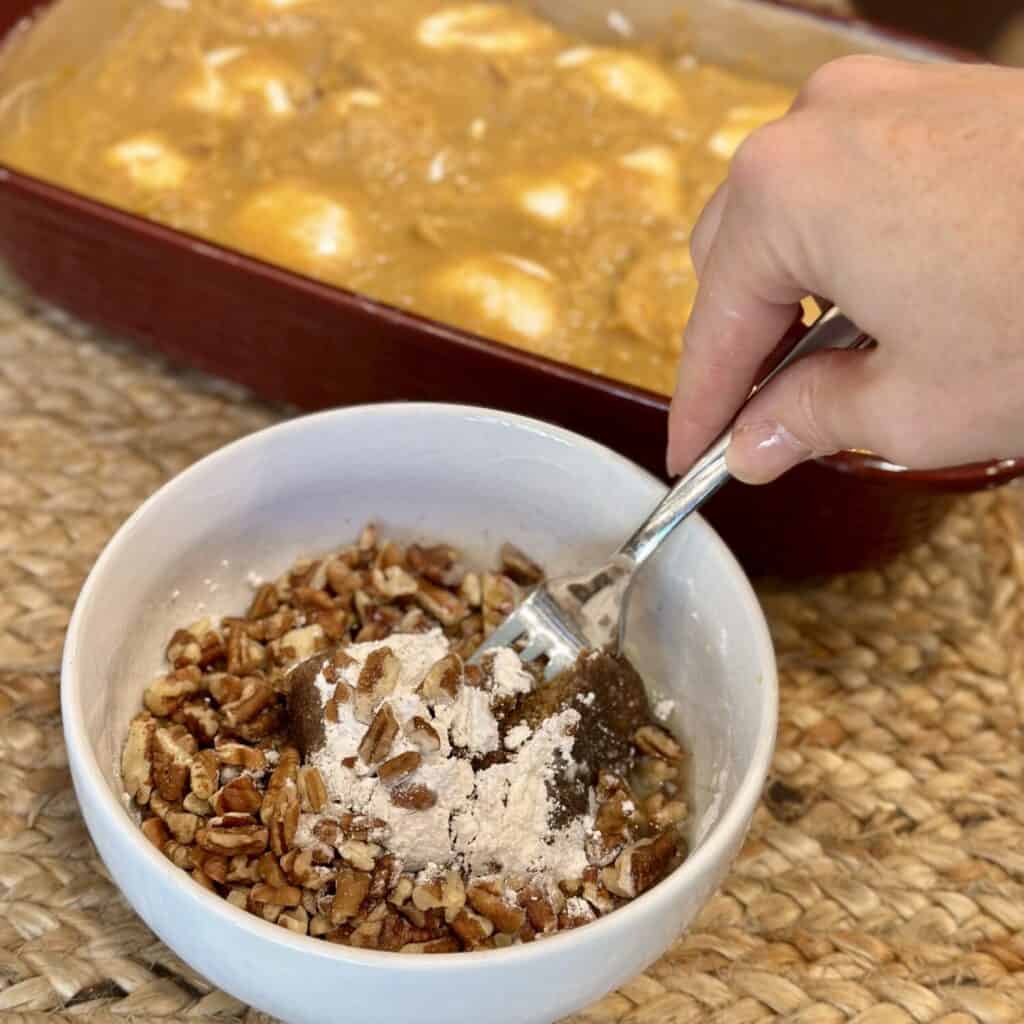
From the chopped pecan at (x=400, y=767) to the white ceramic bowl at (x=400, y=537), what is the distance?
0.15 m

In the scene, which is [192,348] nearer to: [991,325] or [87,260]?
[87,260]

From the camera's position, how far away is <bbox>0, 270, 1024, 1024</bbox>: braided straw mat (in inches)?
38.0

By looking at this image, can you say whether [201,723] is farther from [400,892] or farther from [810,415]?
[810,415]

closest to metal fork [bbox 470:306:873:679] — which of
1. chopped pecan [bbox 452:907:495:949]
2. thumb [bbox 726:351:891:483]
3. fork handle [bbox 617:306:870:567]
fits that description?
fork handle [bbox 617:306:870:567]

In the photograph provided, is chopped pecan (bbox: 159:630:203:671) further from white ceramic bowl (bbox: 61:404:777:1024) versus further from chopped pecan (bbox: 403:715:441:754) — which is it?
chopped pecan (bbox: 403:715:441:754)

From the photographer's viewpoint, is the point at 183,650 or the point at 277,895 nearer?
the point at 277,895

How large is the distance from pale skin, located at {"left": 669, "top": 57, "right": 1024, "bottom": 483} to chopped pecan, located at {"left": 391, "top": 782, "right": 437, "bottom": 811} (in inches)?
13.2

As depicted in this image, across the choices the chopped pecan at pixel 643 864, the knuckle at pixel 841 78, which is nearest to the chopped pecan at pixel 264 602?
the chopped pecan at pixel 643 864

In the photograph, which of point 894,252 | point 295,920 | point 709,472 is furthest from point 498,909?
point 894,252

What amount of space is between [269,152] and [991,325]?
1027 millimetres

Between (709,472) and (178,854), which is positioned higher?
(709,472)

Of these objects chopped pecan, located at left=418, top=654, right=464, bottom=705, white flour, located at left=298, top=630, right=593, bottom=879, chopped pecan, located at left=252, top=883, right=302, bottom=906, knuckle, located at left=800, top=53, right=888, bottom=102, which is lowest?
chopped pecan, located at left=252, top=883, right=302, bottom=906

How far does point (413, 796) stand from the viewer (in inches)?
34.7

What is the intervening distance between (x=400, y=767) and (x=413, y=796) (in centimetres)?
2
